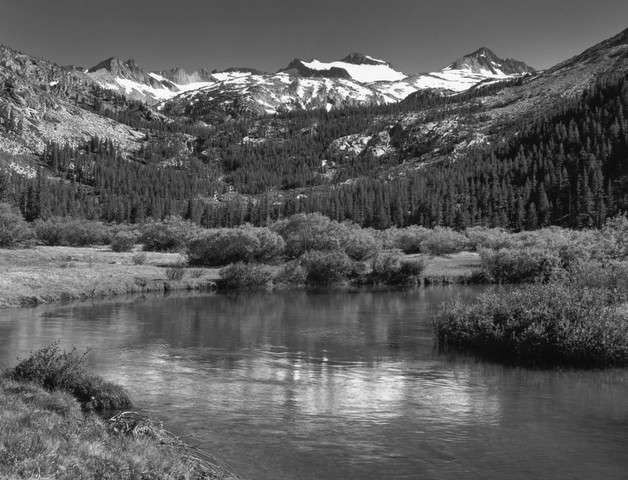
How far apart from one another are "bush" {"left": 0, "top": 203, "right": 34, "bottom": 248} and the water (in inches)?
2393

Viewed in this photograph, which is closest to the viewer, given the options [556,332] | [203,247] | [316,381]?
[316,381]

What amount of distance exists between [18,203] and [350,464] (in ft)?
639

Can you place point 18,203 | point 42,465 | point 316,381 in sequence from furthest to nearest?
point 18,203
point 316,381
point 42,465

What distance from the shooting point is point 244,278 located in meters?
72.8

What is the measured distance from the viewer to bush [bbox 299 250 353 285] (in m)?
76.8

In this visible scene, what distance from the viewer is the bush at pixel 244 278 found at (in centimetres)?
7281

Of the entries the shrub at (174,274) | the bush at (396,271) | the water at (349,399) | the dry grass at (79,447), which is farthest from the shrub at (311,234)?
the dry grass at (79,447)

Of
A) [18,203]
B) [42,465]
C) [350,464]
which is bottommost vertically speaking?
[350,464]

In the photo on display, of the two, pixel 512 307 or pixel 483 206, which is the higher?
pixel 483 206

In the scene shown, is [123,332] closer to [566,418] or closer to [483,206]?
[566,418]

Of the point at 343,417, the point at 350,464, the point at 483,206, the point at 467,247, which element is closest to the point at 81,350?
the point at 343,417

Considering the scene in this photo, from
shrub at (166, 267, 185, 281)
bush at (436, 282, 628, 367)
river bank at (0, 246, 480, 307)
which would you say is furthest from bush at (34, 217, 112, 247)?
bush at (436, 282, 628, 367)

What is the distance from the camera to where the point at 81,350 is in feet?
110

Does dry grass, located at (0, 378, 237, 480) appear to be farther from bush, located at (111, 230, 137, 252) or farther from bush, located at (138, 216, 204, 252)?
bush, located at (138, 216, 204, 252)
